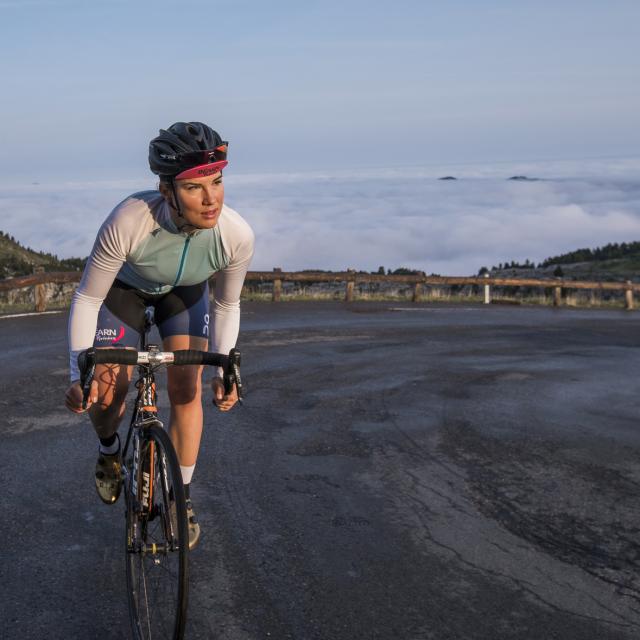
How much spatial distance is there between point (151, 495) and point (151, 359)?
25.7 inches

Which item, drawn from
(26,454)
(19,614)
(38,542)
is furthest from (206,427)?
(19,614)

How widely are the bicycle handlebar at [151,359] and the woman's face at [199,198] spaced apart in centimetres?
65

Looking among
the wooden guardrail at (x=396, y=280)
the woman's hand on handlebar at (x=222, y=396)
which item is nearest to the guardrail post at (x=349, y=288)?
the wooden guardrail at (x=396, y=280)

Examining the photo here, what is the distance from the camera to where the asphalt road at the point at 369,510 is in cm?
480

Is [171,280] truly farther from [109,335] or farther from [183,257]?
[109,335]

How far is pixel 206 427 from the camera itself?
922 cm

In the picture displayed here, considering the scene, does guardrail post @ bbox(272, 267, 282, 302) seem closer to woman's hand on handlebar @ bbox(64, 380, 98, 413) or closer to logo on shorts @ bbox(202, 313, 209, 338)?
logo on shorts @ bbox(202, 313, 209, 338)

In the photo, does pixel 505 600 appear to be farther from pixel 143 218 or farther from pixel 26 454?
pixel 26 454

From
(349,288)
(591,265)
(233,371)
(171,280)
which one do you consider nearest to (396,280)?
(349,288)

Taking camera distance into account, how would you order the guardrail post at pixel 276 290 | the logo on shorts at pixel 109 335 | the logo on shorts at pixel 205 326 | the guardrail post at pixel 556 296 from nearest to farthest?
the logo on shorts at pixel 109 335, the logo on shorts at pixel 205 326, the guardrail post at pixel 276 290, the guardrail post at pixel 556 296

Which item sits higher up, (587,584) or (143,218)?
(143,218)

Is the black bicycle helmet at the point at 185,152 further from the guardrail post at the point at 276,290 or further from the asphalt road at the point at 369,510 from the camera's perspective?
the guardrail post at the point at 276,290

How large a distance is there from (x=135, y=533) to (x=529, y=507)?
334cm

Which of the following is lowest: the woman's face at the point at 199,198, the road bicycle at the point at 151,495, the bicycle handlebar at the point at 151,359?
the road bicycle at the point at 151,495
